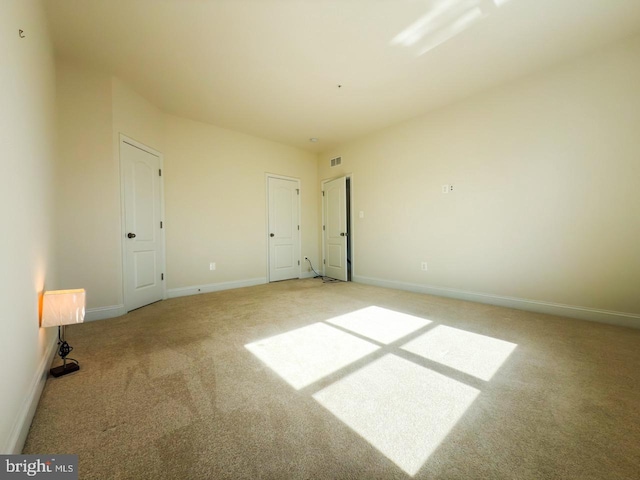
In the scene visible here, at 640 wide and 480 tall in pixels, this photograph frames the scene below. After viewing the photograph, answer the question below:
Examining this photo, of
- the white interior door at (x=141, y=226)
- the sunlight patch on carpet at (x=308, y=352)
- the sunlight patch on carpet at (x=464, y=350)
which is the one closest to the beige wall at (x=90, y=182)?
the white interior door at (x=141, y=226)

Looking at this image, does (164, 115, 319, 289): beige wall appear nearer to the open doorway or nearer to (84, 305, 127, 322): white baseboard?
(84, 305, 127, 322): white baseboard

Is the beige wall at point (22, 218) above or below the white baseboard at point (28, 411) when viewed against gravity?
above

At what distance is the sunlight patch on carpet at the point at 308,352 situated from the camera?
1.74m

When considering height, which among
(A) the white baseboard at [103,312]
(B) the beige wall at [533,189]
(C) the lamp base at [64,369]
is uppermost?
(B) the beige wall at [533,189]

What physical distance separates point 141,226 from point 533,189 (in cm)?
503

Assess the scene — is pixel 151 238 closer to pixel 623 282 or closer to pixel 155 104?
pixel 155 104

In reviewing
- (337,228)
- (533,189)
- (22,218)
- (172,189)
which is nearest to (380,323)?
(533,189)

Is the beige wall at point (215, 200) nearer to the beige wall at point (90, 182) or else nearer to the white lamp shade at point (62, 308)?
the beige wall at point (90, 182)

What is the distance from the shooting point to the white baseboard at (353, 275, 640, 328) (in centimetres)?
256

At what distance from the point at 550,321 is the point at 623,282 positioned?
765mm

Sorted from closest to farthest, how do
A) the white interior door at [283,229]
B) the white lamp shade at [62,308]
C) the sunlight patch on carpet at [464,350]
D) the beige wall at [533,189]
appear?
the white lamp shade at [62,308] < the sunlight patch on carpet at [464,350] < the beige wall at [533,189] < the white interior door at [283,229]

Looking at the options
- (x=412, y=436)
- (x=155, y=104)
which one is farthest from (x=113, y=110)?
(x=412, y=436)

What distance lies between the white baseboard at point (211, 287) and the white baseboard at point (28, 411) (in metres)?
2.09

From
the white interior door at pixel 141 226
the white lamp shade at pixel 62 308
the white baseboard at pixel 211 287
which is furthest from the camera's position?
the white baseboard at pixel 211 287
